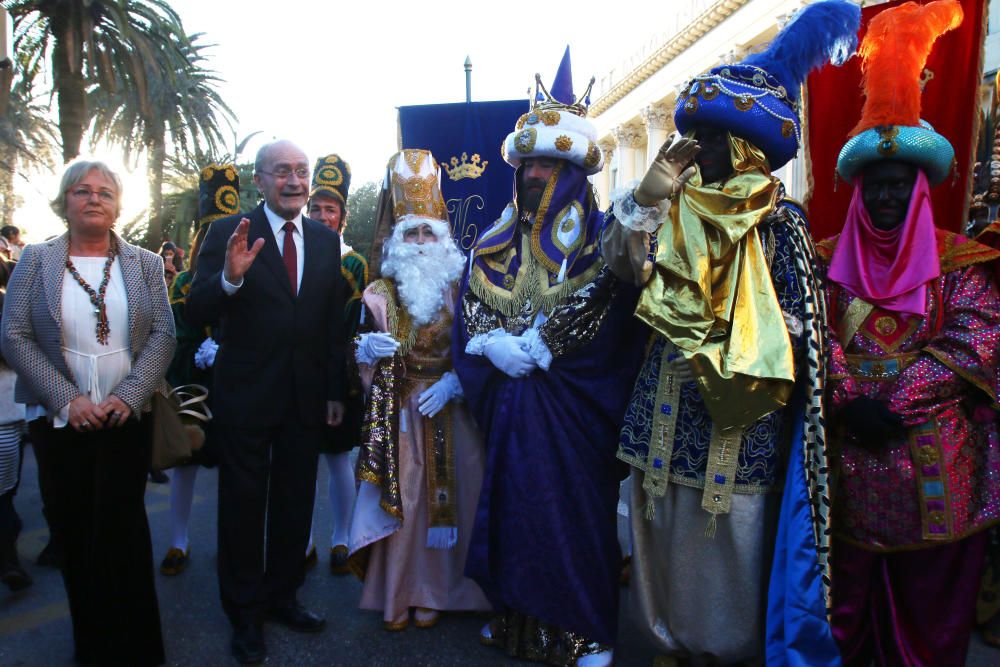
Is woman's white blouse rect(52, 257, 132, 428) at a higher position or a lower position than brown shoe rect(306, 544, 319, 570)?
higher

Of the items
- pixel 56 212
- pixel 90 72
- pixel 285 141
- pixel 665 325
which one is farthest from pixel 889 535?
pixel 90 72

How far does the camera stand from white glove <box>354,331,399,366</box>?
3.23 meters

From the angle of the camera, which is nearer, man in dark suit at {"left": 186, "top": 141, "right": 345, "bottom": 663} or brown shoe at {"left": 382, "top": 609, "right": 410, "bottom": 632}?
man in dark suit at {"left": 186, "top": 141, "right": 345, "bottom": 663}

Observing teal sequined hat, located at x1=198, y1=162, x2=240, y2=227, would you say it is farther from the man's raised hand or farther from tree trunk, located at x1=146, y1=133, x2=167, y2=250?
tree trunk, located at x1=146, y1=133, x2=167, y2=250

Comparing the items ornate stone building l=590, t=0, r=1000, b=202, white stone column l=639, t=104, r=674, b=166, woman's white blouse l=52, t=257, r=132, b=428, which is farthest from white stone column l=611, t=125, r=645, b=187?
woman's white blouse l=52, t=257, r=132, b=428

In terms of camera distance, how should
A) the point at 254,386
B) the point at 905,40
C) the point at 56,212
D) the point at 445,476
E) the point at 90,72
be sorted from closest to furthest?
the point at 905,40 → the point at 56,212 → the point at 254,386 → the point at 445,476 → the point at 90,72

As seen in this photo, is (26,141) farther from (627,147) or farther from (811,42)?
(627,147)

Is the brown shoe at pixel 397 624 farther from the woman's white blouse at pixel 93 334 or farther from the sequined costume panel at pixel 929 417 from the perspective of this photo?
the sequined costume panel at pixel 929 417

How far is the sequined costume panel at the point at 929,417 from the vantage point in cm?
240

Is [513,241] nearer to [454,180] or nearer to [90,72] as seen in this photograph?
[454,180]

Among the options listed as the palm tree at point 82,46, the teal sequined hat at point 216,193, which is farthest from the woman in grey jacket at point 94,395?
the palm tree at point 82,46

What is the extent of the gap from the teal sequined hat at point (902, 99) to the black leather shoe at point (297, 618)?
305 cm

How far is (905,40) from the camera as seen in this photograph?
2.60 meters

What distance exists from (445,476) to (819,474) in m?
1.68
